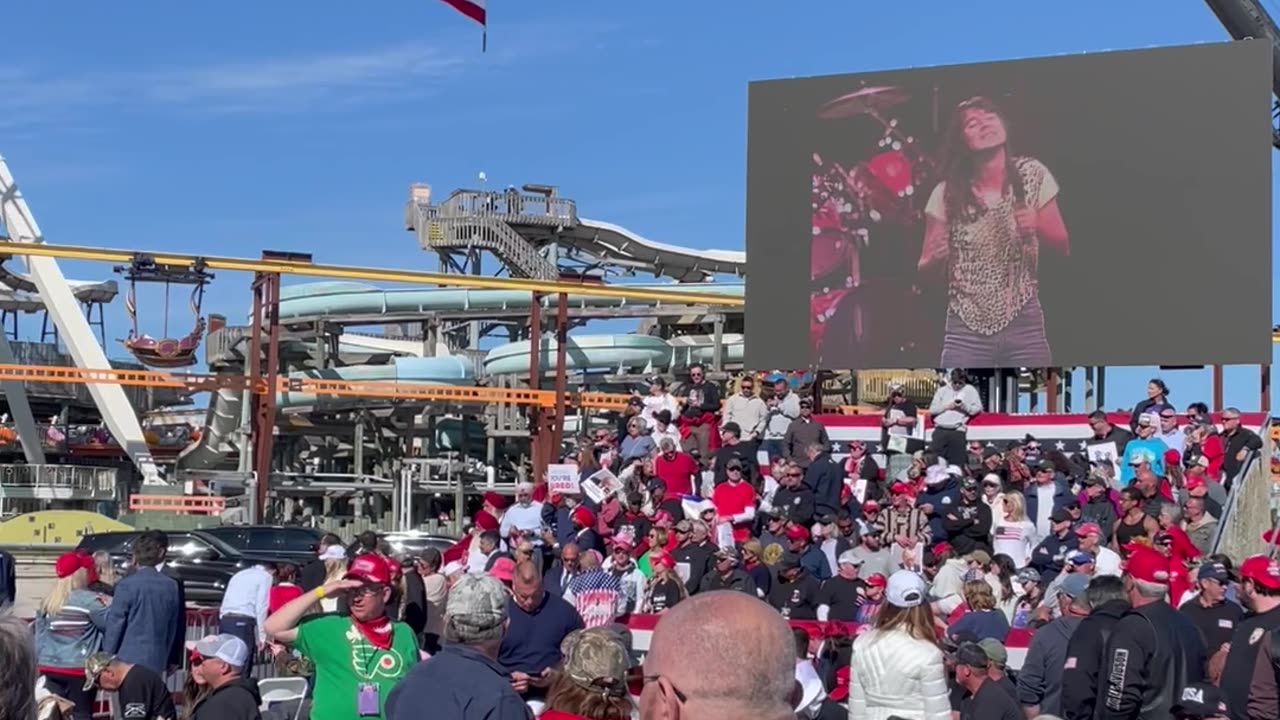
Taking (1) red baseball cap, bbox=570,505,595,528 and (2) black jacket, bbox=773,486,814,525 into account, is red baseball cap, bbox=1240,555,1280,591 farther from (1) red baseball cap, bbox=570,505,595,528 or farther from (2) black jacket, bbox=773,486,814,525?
(1) red baseball cap, bbox=570,505,595,528

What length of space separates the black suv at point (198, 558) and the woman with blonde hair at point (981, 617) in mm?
11745

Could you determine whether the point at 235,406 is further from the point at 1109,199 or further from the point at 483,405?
the point at 1109,199

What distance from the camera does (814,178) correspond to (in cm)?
2544

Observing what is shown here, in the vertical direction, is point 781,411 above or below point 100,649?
above

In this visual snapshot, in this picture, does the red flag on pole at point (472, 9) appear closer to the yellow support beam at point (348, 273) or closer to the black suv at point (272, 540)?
the black suv at point (272, 540)

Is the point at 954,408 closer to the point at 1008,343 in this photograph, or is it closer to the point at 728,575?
the point at 1008,343

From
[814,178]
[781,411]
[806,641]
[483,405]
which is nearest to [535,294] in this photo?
[483,405]

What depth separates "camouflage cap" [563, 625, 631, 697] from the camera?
19.0ft

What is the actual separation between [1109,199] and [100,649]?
53.2 feet

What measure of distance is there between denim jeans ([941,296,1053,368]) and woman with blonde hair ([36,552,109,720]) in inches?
597

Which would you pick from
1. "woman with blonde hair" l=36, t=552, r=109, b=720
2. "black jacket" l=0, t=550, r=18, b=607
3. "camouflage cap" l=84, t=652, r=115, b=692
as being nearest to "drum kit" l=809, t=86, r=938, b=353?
"black jacket" l=0, t=550, r=18, b=607

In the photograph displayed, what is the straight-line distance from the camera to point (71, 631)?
11164 millimetres

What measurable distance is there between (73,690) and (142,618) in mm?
606

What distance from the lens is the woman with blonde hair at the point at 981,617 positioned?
34.9ft
